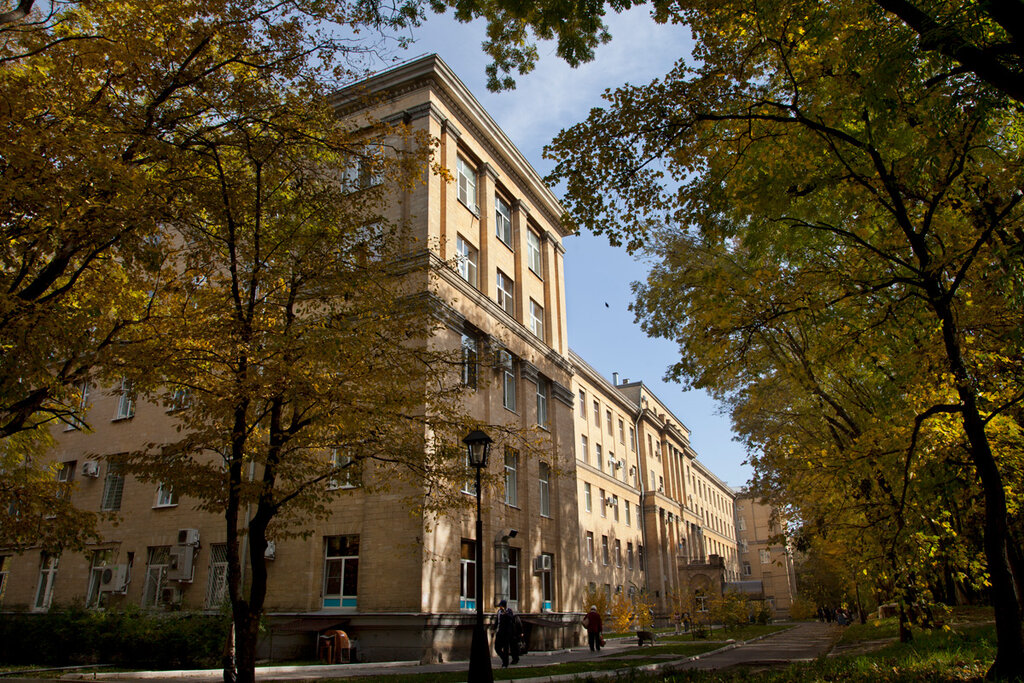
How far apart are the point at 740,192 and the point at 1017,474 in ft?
21.8

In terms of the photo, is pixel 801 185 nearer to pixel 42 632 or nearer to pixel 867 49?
pixel 867 49

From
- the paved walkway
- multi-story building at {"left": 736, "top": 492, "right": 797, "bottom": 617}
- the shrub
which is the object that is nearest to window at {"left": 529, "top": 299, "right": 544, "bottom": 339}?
the paved walkway

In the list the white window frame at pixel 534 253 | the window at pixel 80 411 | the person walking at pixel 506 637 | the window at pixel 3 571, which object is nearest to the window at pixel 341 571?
the person walking at pixel 506 637

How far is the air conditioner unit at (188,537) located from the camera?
75.9 ft

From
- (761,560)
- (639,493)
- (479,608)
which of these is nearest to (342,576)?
(479,608)

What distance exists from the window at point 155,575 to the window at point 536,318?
55.1 feet

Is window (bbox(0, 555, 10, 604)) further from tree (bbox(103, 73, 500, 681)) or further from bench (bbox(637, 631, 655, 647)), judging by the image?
bench (bbox(637, 631, 655, 647))

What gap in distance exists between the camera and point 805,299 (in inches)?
410

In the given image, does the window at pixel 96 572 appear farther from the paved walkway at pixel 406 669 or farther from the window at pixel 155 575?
the paved walkway at pixel 406 669

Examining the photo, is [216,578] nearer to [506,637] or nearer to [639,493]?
[506,637]

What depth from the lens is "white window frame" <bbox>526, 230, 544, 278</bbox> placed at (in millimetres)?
32031

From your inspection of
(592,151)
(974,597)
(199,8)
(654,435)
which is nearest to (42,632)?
(199,8)

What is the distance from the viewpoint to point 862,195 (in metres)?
11.1

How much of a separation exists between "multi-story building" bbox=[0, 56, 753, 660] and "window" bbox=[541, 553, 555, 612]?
0.07 m
